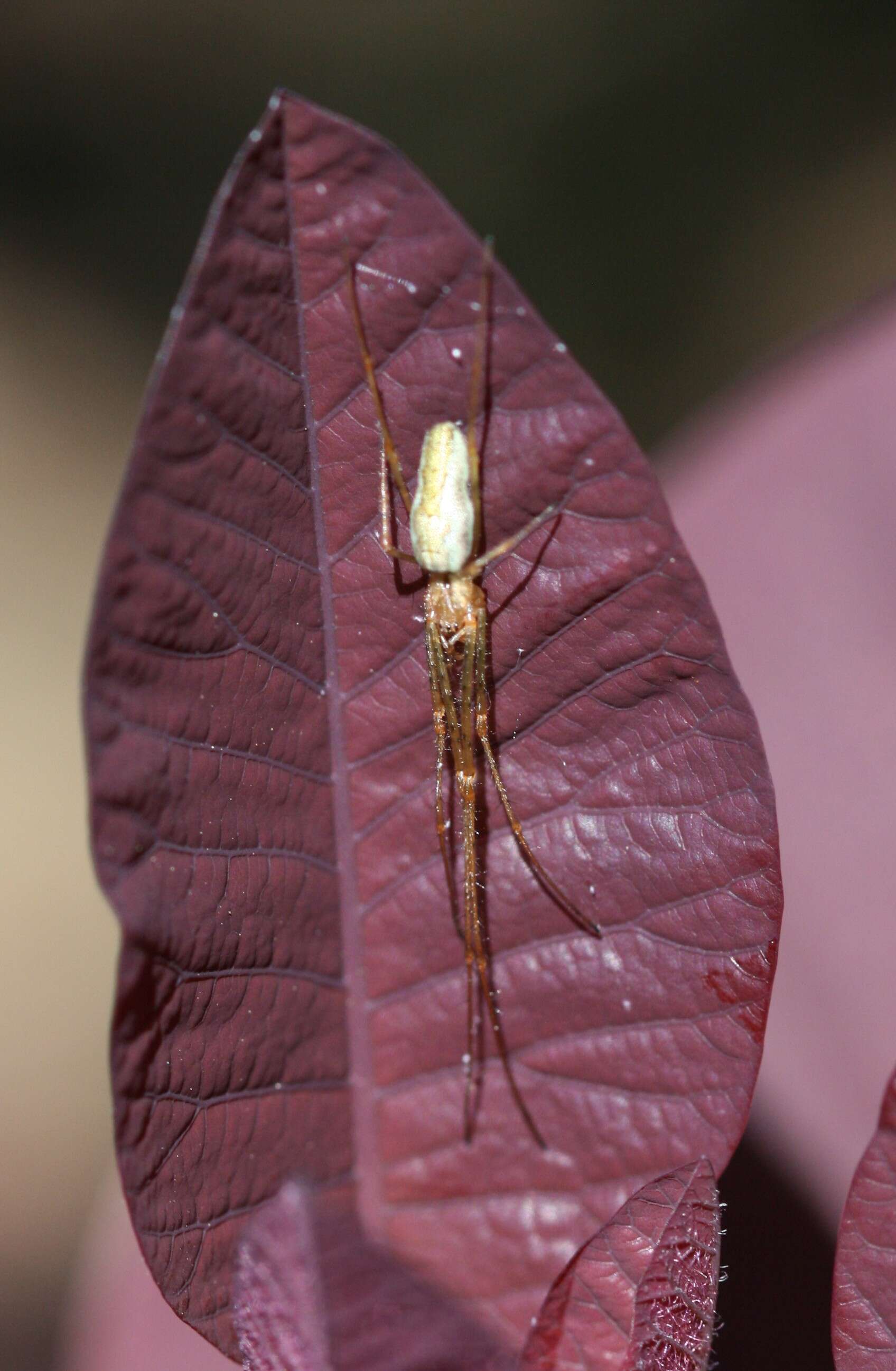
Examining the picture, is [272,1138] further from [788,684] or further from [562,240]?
[562,240]

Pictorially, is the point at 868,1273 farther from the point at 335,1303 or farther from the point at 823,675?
the point at 823,675

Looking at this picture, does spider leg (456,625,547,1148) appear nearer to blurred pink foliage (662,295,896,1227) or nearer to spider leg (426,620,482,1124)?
spider leg (426,620,482,1124)

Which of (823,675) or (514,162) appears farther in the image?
(514,162)

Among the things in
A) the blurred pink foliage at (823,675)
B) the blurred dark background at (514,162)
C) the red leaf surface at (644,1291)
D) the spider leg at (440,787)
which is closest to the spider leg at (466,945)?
the spider leg at (440,787)

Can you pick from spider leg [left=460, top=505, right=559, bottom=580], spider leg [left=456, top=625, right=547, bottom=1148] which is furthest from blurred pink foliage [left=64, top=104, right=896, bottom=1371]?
spider leg [left=460, top=505, right=559, bottom=580]

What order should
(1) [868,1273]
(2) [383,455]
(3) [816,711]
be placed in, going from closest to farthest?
(1) [868,1273] → (2) [383,455] → (3) [816,711]

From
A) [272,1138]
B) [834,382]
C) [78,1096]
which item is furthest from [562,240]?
[272,1138]

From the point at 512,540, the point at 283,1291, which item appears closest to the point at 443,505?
the point at 512,540
